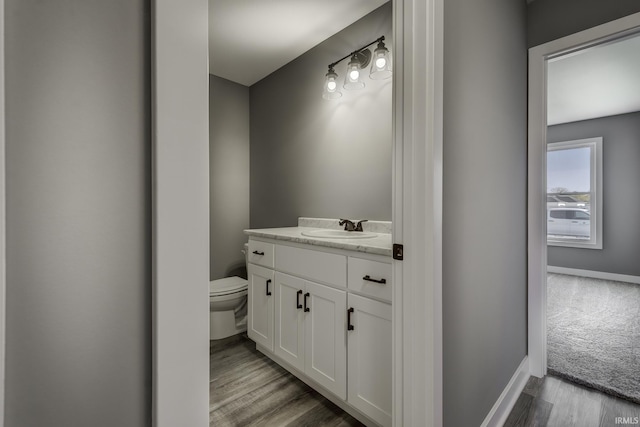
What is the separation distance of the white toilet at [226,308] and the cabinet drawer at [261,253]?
1.54ft

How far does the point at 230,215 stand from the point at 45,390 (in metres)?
2.87

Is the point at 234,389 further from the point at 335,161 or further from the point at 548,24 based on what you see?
the point at 548,24

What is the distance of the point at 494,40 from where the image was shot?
147 centimetres

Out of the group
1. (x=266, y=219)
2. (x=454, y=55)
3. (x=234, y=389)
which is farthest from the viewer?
(x=266, y=219)

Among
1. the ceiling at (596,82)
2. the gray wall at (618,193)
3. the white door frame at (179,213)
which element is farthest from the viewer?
the gray wall at (618,193)

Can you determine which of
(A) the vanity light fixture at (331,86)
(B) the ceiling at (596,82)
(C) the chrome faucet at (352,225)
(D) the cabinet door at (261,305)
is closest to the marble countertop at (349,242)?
(C) the chrome faucet at (352,225)

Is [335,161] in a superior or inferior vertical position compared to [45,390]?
superior

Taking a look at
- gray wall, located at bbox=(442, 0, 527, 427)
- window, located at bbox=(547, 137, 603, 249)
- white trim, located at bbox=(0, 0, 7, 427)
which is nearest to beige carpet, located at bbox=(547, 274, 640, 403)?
gray wall, located at bbox=(442, 0, 527, 427)

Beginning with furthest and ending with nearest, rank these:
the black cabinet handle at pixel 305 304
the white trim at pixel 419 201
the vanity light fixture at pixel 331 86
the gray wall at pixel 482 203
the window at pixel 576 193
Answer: the window at pixel 576 193, the vanity light fixture at pixel 331 86, the black cabinet handle at pixel 305 304, the gray wall at pixel 482 203, the white trim at pixel 419 201

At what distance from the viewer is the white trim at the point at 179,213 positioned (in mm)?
423

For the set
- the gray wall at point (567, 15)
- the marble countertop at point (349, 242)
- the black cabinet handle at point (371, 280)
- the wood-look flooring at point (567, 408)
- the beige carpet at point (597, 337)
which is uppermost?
the gray wall at point (567, 15)

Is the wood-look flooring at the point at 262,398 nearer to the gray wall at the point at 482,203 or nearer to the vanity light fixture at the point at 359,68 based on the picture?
the gray wall at the point at 482,203

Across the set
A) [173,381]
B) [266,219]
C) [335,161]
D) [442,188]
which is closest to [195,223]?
[173,381]

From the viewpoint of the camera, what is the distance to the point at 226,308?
8.14 feet
